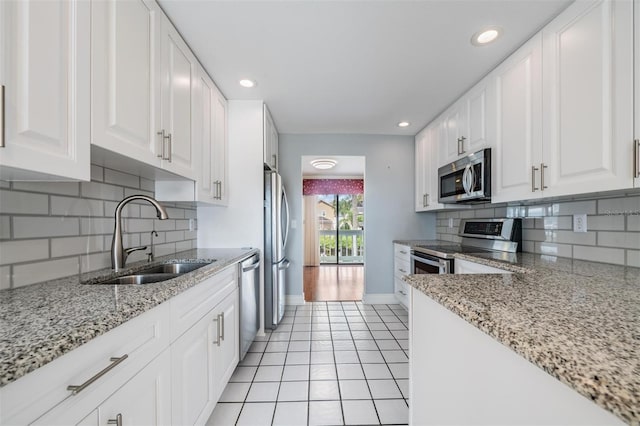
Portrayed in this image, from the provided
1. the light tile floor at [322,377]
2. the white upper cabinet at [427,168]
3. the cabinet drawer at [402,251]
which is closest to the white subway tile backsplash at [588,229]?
the white upper cabinet at [427,168]

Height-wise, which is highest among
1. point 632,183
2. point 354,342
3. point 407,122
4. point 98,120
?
point 407,122

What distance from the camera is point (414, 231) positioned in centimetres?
372

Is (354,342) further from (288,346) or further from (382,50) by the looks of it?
(382,50)

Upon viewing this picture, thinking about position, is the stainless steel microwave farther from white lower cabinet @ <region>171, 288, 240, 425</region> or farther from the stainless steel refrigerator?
white lower cabinet @ <region>171, 288, 240, 425</region>

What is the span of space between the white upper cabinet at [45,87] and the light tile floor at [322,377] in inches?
60.4

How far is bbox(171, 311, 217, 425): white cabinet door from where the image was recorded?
1.07 meters

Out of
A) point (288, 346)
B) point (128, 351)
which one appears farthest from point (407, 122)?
point (128, 351)

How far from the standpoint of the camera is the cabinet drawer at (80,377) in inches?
19.9

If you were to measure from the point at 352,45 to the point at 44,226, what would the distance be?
6.45 ft

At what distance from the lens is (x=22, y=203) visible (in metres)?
1.05

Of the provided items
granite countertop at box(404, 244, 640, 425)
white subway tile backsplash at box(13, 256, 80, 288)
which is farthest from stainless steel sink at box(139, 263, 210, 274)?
granite countertop at box(404, 244, 640, 425)

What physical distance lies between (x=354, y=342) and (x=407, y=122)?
2564mm

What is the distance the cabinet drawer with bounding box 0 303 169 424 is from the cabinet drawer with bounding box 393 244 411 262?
276 centimetres

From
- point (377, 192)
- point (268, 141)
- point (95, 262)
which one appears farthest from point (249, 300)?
point (377, 192)
